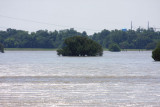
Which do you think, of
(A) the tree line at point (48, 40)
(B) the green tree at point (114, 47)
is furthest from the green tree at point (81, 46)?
(A) the tree line at point (48, 40)

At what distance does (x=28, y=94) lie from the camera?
17672 millimetres

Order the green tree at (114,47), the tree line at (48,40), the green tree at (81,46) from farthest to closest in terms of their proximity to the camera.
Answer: the tree line at (48,40)
the green tree at (114,47)
the green tree at (81,46)

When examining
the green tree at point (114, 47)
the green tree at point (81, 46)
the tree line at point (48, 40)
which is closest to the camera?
the green tree at point (81, 46)

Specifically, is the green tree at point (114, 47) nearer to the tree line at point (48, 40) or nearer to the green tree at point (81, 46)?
the tree line at point (48, 40)

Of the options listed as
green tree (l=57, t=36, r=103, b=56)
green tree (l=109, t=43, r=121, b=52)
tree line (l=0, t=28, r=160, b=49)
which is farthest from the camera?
tree line (l=0, t=28, r=160, b=49)

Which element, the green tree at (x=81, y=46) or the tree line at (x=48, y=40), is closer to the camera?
the green tree at (x=81, y=46)

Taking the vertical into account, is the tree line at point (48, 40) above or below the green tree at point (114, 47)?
above

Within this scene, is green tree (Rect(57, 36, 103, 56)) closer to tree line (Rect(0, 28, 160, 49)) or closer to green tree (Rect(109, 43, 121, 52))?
green tree (Rect(109, 43, 121, 52))

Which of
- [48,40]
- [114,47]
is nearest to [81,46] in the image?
[114,47]

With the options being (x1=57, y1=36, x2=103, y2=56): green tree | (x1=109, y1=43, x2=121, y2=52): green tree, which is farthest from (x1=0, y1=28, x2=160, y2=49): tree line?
(x1=57, y1=36, x2=103, y2=56): green tree

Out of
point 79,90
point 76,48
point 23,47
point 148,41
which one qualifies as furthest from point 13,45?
point 79,90

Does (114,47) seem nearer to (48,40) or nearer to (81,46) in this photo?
(48,40)

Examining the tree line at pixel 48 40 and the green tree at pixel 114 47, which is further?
the tree line at pixel 48 40

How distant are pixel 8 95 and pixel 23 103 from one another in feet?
8.13
